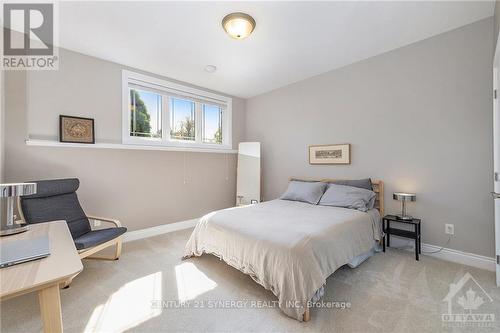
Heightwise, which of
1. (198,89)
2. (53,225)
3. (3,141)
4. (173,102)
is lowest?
(53,225)

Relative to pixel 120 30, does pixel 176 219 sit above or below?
below

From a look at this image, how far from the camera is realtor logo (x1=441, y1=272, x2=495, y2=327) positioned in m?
1.67

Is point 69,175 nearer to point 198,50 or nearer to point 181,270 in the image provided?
point 181,270

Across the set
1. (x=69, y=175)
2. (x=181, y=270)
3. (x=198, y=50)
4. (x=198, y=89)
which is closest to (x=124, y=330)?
(x=181, y=270)

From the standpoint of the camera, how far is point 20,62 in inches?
104

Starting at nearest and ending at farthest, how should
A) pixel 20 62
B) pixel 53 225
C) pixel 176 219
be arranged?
pixel 53 225
pixel 20 62
pixel 176 219

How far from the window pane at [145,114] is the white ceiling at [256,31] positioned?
0.45 m

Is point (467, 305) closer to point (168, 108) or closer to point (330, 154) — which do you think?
point (330, 154)

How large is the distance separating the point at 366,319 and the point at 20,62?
4.46 meters

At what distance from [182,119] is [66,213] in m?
2.33

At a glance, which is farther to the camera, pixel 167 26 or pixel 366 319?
pixel 167 26

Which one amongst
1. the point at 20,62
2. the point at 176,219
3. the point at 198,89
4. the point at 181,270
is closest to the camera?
the point at 181,270

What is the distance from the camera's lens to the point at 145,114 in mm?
3723

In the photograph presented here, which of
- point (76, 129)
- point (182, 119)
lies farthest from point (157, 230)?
point (182, 119)
